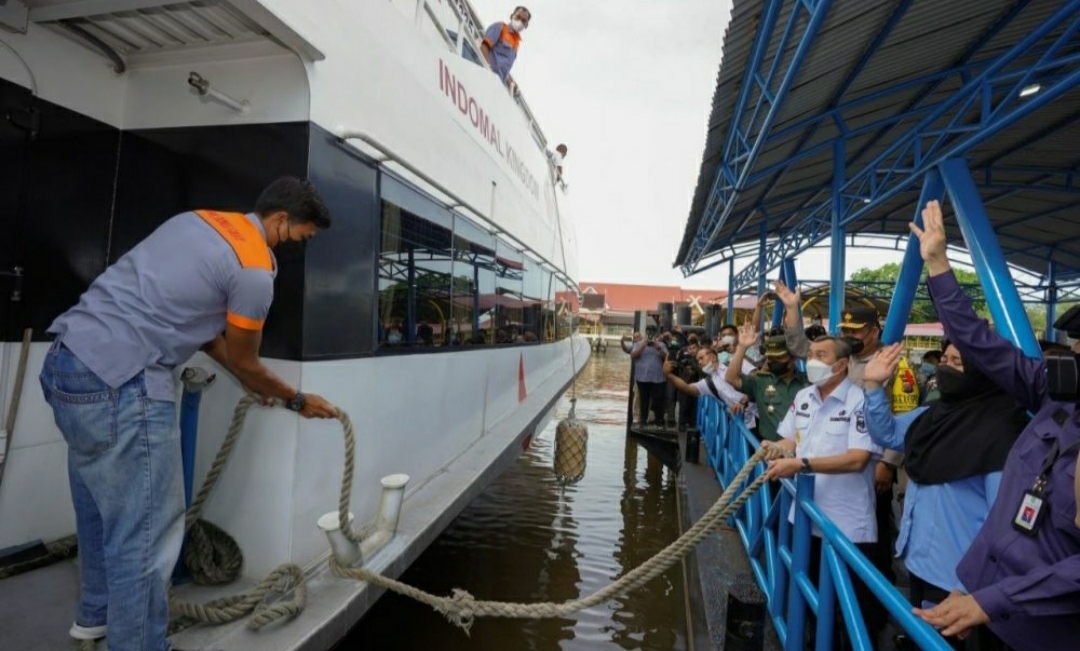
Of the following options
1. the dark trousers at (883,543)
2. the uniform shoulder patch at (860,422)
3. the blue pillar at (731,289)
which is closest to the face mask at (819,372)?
the uniform shoulder patch at (860,422)

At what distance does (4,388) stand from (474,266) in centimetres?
277

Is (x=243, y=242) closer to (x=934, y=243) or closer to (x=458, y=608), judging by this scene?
(x=458, y=608)

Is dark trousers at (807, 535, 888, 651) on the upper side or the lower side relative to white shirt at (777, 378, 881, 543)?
lower

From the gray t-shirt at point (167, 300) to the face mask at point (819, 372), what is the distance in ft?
7.94

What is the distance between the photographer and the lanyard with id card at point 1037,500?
161 centimetres

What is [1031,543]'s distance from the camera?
1611mm

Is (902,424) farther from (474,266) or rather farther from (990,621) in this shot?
(474,266)

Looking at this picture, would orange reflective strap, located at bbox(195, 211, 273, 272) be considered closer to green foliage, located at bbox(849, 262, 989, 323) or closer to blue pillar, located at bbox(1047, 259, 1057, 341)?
green foliage, located at bbox(849, 262, 989, 323)

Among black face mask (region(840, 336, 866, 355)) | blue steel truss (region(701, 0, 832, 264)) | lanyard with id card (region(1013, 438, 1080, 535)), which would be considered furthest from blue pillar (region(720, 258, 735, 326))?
lanyard with id card (region(1013, 438, 1080, 535))

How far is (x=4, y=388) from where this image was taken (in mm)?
2314

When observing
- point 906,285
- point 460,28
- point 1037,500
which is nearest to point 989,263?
point 906,285

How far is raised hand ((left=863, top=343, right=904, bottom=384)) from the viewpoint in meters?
2.51

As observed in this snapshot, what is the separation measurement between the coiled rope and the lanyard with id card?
872mm

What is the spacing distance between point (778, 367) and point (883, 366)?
152 cm
